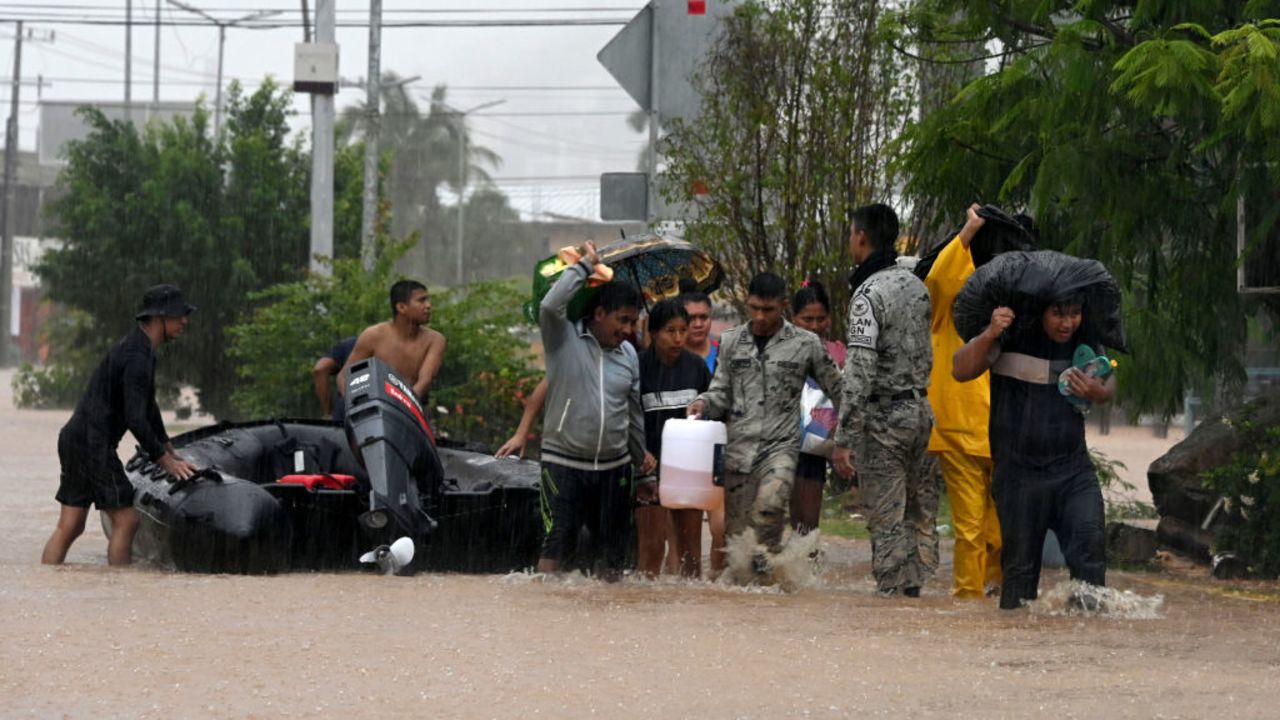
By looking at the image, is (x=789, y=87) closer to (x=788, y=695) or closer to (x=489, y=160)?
(x=788, y=695)

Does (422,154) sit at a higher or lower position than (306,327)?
higher

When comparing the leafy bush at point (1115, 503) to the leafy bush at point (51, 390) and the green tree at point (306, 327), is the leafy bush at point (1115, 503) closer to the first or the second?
the green tree at point (306, 327)

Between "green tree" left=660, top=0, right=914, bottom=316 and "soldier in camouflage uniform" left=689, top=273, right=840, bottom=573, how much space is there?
6.75 m

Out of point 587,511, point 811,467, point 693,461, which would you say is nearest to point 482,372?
point 587,511

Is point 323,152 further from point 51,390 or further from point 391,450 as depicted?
point 51,390

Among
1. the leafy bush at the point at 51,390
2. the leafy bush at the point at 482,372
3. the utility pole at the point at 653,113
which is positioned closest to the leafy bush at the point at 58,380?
the leafy bush at the point at 51,390

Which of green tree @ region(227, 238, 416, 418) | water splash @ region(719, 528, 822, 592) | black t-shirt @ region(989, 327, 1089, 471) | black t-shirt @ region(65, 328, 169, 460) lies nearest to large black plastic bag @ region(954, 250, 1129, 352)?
black t-shirt @ region(989, 327, 1089, 471)

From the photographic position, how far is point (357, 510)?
11.9 m

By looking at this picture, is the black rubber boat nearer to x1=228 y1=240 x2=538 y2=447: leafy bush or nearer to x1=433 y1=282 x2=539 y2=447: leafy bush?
x1=228 y1=240 x2=538 y2=447: leafy bush

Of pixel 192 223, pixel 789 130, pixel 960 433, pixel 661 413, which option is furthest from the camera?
pixel 192 223

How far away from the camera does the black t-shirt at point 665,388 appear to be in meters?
11.2

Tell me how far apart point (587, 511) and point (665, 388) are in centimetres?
83

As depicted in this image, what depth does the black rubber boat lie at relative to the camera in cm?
1149

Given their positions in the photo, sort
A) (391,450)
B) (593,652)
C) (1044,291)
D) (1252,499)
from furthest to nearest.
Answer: (1252,499), (391,450), (1044,291), (593,652)
